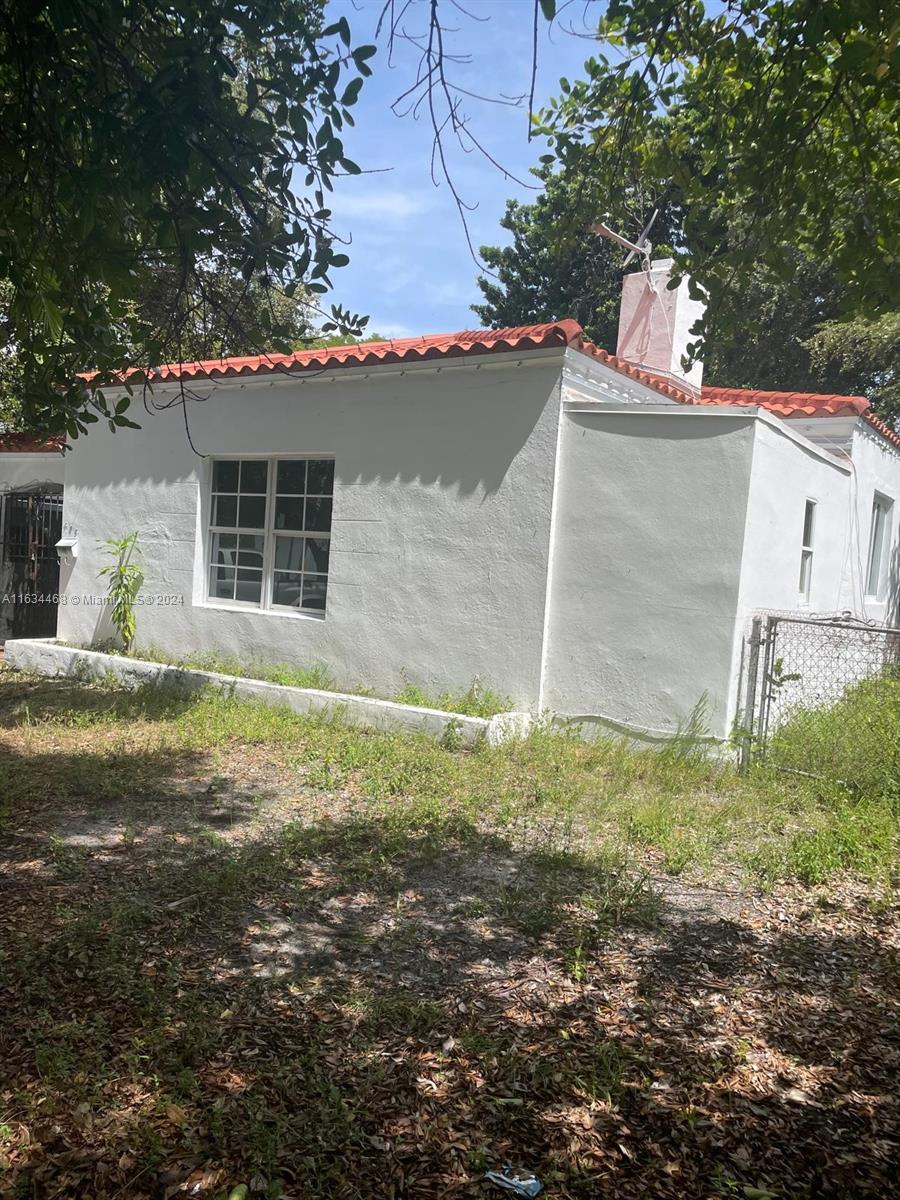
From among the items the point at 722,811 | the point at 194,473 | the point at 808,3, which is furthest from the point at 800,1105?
the point at 194,473

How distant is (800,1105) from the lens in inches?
117

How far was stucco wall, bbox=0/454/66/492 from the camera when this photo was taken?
12.9m

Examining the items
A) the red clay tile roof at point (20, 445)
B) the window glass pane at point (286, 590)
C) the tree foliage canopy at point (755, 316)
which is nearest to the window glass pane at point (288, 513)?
the window glass pane at point (286, 590)

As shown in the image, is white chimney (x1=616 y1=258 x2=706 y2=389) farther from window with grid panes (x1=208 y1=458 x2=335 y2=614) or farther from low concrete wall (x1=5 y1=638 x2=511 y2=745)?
low concrete wall (x1=5 y1=638 x2=511 y2=745)

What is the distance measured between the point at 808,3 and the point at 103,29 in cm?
317

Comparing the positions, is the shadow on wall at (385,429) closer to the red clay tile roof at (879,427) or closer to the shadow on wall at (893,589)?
the red clay tile roof at (879,427)

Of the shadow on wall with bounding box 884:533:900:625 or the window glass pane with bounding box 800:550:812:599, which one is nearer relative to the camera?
the window glass pane with bounding box 800:550:812:599

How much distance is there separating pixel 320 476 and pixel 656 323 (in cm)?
506

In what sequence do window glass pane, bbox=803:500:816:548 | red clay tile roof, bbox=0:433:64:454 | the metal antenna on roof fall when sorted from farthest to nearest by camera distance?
red clay tile roof, bbox=0:433:64:454 < window glass pane, bbox=803:500:816:548 < the metal antenna on roof

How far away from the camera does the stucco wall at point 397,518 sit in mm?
7977

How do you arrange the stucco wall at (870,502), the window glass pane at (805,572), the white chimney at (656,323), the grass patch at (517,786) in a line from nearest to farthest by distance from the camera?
the grass patch at (517,786)
the window glass pane at (805,572)
the stucco wall at (870,502)
the white chimney at (656,323)

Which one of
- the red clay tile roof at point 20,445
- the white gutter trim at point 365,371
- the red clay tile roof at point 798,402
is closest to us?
the white gutter trim at point 365,371

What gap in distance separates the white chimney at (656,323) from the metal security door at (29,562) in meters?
8.86

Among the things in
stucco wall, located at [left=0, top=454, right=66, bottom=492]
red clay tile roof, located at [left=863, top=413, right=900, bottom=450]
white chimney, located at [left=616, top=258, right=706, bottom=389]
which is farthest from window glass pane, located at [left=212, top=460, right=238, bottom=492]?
red clay tile roof, located at [left=863, top=413, right=900, bottom=450]
